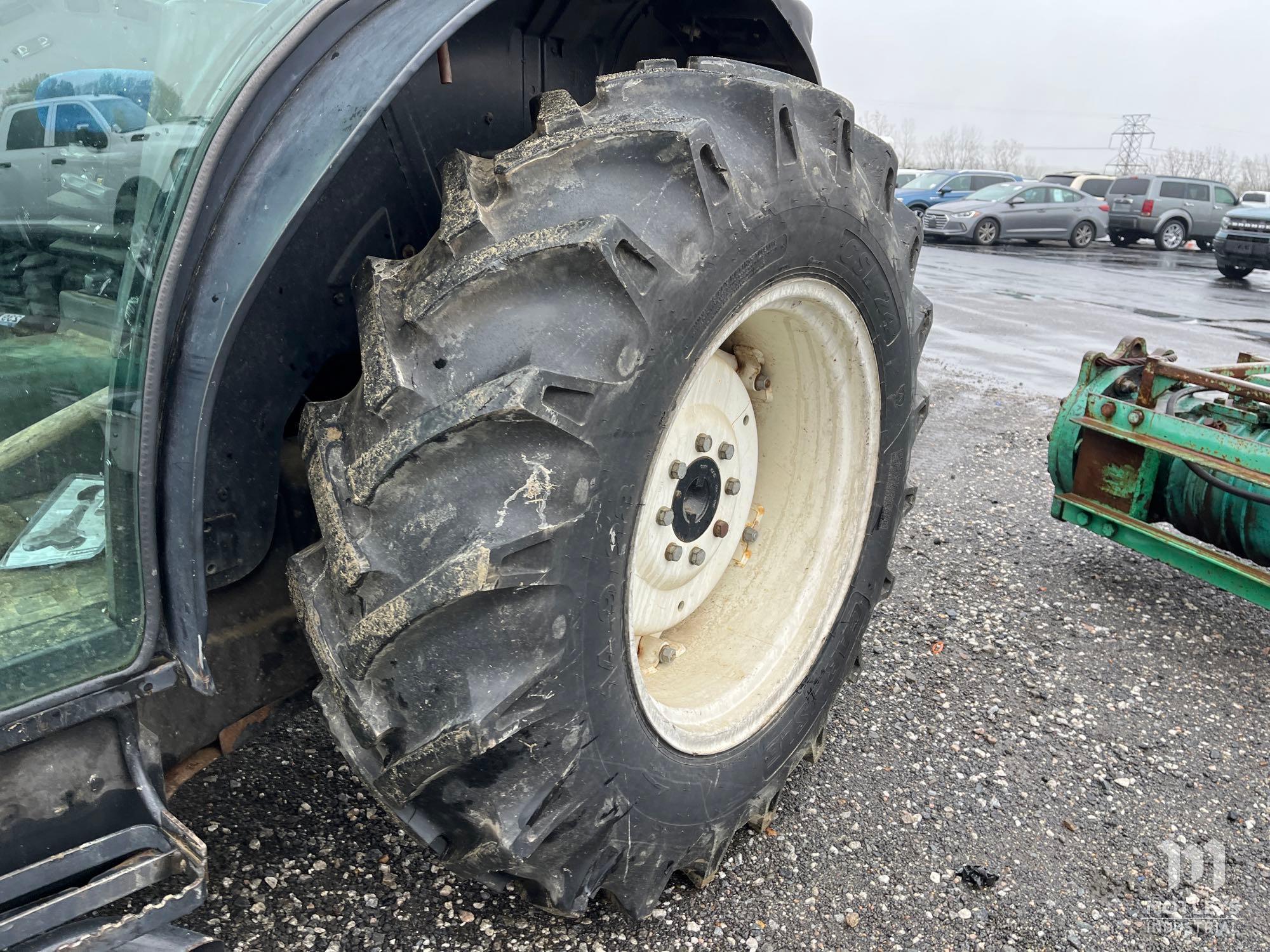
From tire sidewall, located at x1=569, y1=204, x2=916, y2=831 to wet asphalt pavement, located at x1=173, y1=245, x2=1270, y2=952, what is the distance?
0.83ft

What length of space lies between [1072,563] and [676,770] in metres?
2.39

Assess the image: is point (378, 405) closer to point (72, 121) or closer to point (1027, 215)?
point (72, 121)

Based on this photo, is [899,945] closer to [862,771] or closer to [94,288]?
[862,771]

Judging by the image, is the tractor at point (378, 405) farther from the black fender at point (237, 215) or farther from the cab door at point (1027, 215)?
the cab door at point (1027, 215)

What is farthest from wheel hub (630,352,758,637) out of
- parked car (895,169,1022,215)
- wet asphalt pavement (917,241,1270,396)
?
parked car (895,169,1022,215)

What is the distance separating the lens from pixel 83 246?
1155 mm

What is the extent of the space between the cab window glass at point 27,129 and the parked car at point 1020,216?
1786cm

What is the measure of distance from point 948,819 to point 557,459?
1.43 meters

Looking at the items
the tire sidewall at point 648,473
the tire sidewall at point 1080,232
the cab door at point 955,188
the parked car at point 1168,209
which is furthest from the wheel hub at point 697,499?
the cab door at point 955,188

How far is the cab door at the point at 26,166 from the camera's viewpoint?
1.12 metres

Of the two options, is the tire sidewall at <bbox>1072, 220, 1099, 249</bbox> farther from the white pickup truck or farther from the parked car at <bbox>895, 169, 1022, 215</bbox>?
the white pickup truck

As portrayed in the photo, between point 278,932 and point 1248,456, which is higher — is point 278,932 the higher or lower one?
the lower one

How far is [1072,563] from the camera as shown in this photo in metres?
3.55

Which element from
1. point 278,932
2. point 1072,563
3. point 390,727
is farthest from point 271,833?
point 1072,563
